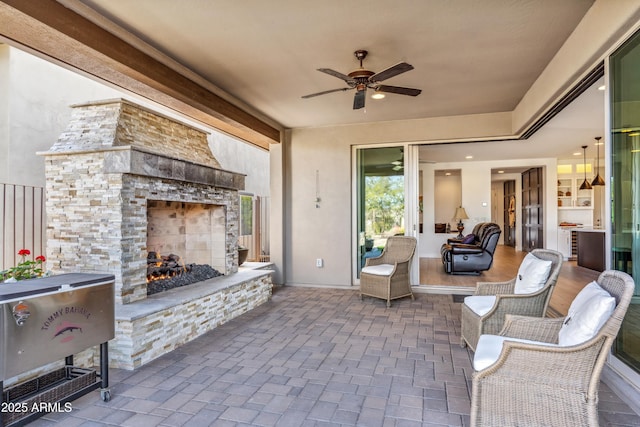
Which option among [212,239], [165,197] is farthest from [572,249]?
[165,197]

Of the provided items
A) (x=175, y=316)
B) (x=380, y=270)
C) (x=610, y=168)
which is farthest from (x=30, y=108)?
(x=610, y=168)

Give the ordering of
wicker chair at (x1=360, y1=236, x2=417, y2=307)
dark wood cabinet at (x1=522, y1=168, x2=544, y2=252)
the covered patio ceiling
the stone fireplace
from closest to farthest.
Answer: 1. the covered patio ceiling
2. the stone fireplace
3. wicker chair at (x1=360, y1=236, x2=417, y2=307)
4. dark wood cabinet at (x1=522, y1=168, x2=544, y2=252)

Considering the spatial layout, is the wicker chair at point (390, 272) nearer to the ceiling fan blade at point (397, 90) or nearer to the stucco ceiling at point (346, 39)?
the stucco ceiling at point (346, 39)

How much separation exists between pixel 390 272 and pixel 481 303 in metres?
1.90

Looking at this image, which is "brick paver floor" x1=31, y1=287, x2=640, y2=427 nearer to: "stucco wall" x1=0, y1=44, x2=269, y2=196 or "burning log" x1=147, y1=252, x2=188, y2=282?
"burning log" x1=147, y1=252, x2=188, y2=282

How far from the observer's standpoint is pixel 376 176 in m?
6.30

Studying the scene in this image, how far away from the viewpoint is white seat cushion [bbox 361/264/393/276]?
5.08m

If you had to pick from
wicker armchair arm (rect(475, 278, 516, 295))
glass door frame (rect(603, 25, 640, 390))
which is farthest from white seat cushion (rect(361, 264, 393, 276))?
glass door frame (rect(603, 25, 640, 390))

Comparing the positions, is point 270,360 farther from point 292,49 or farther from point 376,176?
point 376,176

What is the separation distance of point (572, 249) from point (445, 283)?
5.48 meters

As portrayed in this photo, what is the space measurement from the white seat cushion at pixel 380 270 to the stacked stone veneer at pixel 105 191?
2900 millimetres

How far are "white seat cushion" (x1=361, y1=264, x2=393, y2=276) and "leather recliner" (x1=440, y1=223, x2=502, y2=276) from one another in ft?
8.13

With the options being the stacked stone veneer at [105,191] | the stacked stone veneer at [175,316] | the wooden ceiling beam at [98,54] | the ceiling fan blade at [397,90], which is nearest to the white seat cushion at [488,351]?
the ceiling fan blade at [397,90]

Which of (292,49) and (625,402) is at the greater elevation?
(292,49)
